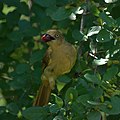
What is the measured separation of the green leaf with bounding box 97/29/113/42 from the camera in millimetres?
2648

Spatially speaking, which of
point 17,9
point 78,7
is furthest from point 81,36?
point 17,9

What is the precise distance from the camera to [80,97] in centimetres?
240

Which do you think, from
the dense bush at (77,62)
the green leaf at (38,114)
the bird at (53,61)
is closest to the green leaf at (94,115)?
the dense bush at (77,62)

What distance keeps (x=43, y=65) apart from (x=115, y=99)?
36.9 inches

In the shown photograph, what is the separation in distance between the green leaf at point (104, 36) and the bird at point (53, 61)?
0.49m

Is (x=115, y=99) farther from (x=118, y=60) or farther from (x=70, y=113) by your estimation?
(x=118, y=60)

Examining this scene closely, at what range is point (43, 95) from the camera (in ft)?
10.6

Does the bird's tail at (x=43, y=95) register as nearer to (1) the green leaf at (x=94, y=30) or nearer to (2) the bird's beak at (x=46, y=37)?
(2) the bird's beak at (x=46, y=37)

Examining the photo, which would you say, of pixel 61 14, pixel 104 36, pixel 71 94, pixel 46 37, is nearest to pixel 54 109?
pixel 71 94

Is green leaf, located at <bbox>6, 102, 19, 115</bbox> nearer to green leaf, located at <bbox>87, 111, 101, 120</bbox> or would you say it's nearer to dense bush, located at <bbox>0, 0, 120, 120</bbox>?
dense bush, located at <bbox>0, 0, 120, 120</bbox>

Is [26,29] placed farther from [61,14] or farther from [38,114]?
[38,114]

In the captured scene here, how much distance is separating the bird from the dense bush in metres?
0.04

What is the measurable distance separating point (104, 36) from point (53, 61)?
0.66 meters

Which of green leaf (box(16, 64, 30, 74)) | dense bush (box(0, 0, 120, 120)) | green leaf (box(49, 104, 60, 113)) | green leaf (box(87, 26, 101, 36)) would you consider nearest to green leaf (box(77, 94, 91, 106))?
dense bush (box(0, 0, 120, 120))
